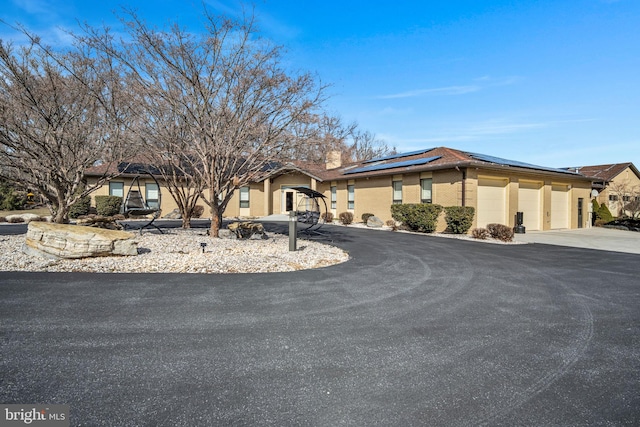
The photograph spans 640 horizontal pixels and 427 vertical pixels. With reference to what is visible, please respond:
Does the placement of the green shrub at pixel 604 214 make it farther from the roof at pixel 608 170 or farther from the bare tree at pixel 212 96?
the bare tree at pixel 212 96

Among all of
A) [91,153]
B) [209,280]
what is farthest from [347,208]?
[209,280]

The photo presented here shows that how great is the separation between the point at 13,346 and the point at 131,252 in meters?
4.39

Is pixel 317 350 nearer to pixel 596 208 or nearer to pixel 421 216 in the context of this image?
pixel 421 216

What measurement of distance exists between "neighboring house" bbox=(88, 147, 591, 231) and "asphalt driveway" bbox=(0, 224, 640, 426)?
6502 mm

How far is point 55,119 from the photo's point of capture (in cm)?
873

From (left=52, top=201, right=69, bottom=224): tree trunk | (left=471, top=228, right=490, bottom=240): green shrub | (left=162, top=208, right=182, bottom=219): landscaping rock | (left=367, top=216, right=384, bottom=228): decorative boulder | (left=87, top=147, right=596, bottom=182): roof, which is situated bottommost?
(left=471, top=228, right=490, bottom=240): green shrub

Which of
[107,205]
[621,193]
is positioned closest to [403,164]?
[107,205]

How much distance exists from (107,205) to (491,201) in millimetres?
21985

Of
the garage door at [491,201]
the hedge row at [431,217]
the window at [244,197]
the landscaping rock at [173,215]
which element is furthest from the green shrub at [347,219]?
the landscaping rock at [173,215]

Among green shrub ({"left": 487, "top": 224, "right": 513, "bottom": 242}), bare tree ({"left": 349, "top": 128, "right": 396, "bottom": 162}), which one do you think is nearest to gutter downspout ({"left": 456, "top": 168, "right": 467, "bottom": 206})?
green shrub ({"left": 487, "top": 224, "right": 513, "bottom": 242})

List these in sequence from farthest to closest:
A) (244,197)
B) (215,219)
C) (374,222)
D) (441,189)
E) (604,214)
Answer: (244,197) < (604,214) < (374,222) < (441,189) < (215,219)

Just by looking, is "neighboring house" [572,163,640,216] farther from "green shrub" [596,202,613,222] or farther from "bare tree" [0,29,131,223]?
"bare tree" [0,29,131,223]

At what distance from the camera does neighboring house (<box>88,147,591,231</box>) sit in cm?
1577
